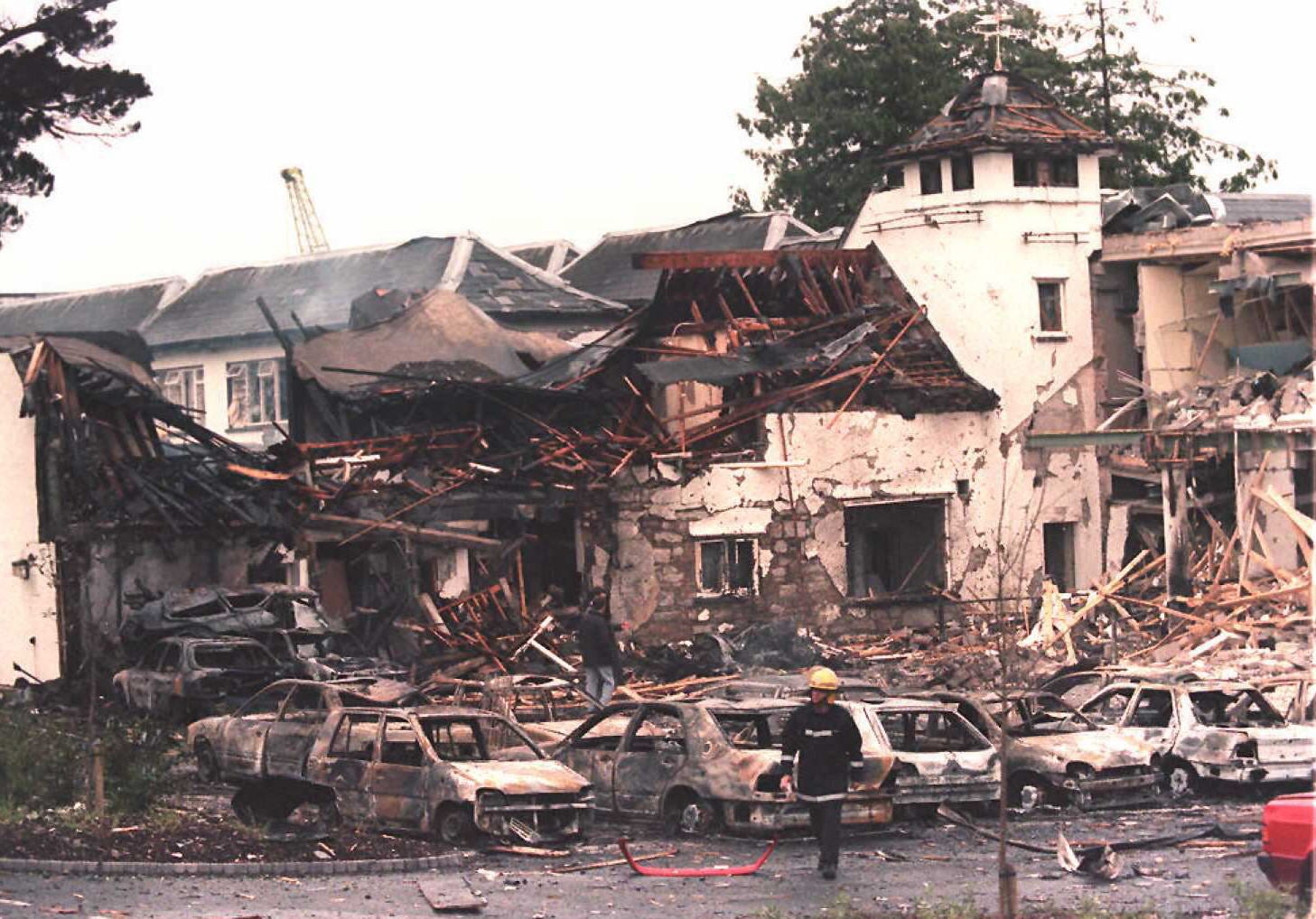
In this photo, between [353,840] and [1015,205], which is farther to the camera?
[1015,205]

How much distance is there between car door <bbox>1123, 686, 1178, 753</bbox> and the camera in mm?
21422

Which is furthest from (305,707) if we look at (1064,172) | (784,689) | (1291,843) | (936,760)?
(1064,172)

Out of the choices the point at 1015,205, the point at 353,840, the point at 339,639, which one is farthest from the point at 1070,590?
the point at 353,840

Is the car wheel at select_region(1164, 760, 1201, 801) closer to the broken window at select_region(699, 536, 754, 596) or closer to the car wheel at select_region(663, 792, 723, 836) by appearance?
the car wheel at select_region(663, 792, 723, 836)

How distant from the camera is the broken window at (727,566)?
36031mm

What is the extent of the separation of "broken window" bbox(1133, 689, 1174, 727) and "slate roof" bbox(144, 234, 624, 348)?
99.7 feet

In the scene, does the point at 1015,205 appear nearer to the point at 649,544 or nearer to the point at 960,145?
the point at 960,145

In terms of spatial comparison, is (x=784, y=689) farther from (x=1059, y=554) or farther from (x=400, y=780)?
(x=1059, y=554)

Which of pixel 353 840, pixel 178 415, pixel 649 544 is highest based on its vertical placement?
pixel 178 415

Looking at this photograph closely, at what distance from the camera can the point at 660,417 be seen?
36.2m

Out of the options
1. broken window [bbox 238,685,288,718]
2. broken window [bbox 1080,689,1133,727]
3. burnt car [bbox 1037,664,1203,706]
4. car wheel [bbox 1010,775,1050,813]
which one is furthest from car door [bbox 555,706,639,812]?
burnt car [bbox 1037,664,1203,706]

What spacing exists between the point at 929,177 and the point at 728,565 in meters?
10.0

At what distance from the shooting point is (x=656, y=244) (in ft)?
190

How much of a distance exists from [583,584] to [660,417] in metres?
3.24
